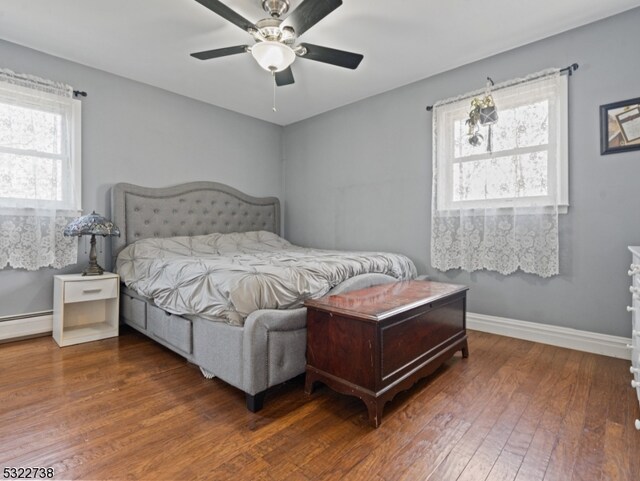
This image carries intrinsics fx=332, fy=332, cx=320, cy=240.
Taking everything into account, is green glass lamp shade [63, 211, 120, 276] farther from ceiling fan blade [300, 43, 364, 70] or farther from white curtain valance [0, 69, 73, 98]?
ceiling fan blade [300, 43, 364, 70]

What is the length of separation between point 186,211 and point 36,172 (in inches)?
52.6

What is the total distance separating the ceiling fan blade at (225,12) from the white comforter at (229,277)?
1460 millimetres

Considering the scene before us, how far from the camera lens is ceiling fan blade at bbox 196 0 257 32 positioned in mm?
1782

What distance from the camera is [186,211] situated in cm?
380

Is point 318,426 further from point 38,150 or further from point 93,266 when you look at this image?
point 38,150

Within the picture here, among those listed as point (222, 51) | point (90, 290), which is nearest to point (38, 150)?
point (90, 290)

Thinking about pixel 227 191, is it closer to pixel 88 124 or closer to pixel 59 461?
pixel 88 124

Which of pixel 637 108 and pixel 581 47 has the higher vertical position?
pixel 581 47

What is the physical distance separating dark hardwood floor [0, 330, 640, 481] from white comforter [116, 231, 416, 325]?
1.66 ft

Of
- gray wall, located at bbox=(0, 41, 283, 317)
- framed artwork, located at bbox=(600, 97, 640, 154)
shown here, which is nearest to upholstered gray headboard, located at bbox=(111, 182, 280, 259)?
gray wall, located at bbox=(0, 41, 283, 317)

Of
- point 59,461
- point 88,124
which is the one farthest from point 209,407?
point 88,124

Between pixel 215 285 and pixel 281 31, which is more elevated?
pixel 281 31

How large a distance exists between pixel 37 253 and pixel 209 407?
2.29 metres

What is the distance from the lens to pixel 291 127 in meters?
4.87
